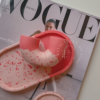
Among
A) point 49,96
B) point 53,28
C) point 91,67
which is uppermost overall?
point 53,28

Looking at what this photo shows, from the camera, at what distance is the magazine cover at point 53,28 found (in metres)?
0.46

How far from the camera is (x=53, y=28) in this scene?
476 millimetres

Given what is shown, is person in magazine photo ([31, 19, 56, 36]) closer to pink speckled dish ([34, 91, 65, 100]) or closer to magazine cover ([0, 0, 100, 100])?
magazine cover ([0, 0, 100, 100])

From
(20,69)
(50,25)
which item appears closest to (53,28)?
(50,25)

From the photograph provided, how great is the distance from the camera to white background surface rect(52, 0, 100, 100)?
0.48 meters

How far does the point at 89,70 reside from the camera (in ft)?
1.63

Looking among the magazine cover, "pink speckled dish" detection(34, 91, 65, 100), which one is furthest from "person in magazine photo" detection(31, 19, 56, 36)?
"pink speckled dish" detection(34, 91, 65, 100)

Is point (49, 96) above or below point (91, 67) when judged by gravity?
below

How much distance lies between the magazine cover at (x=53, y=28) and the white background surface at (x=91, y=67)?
30mm

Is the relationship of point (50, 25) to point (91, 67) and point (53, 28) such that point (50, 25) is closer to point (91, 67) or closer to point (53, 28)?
point (53, 28)

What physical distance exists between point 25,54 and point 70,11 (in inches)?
9.9

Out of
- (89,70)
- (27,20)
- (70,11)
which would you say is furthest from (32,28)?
(89,70)

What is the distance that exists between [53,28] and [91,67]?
9.2 inches

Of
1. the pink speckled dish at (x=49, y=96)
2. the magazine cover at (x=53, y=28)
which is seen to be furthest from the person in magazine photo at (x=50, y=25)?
the pink speckled dish at (x=49, y=96)
